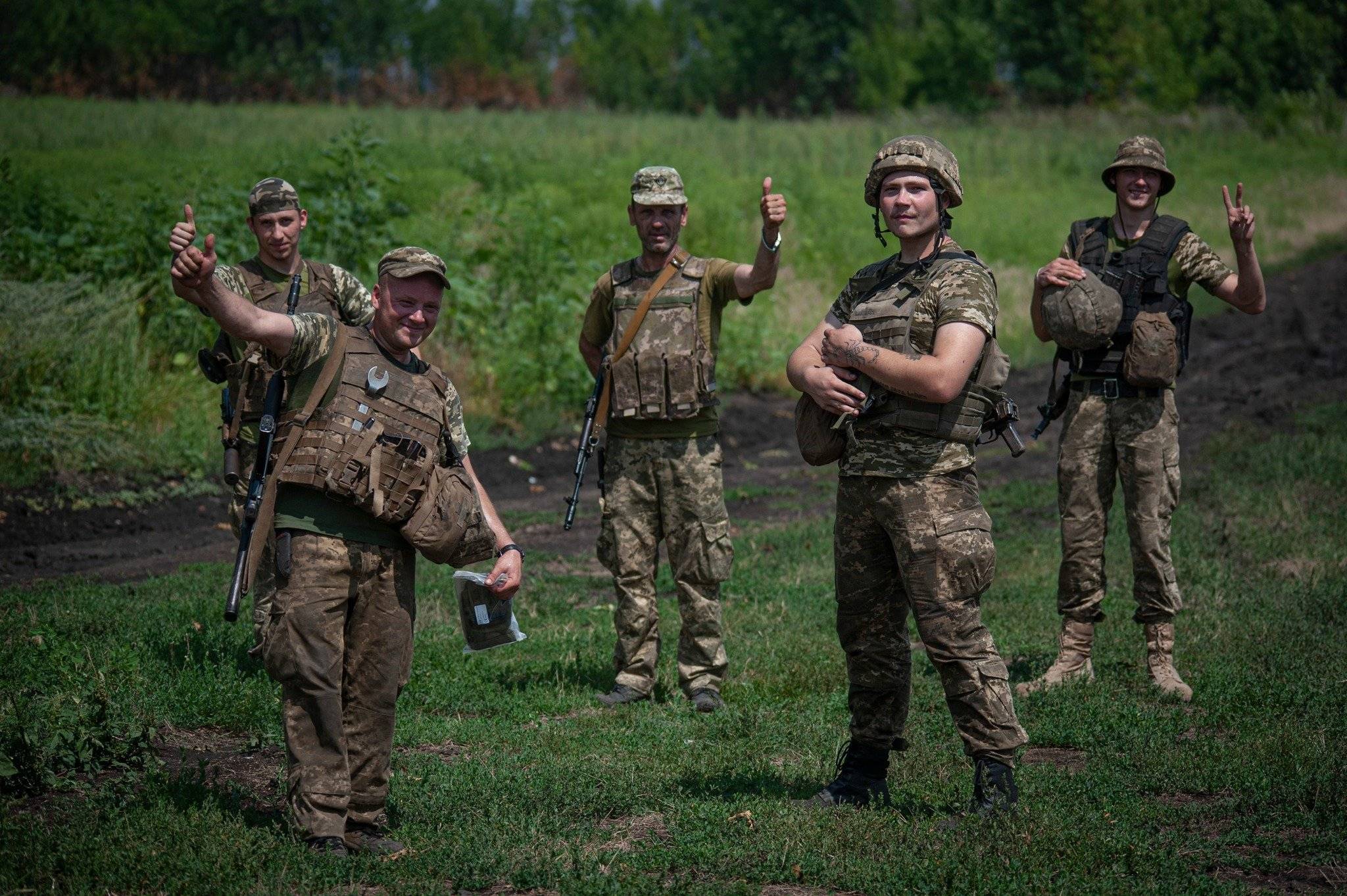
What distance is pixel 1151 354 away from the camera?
7125mm

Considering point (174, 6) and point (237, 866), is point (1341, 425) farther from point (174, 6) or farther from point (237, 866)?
point (174, 6)

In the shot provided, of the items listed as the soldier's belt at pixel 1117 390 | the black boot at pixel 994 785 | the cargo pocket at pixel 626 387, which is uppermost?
the soldier's belt at pixel 1117 390

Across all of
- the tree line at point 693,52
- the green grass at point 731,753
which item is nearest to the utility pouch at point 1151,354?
the green grass at point 731,753

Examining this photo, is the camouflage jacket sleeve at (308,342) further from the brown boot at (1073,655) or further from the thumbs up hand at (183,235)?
the brown boot at (1073,655)

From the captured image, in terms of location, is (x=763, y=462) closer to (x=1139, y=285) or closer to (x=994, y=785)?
(x=1139, y=285)

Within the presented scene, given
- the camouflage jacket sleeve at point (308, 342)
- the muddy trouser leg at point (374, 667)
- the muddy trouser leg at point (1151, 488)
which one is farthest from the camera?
the muddy trouser leg at point (1151, 488)

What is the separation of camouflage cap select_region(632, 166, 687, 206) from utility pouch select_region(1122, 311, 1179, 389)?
244 cm

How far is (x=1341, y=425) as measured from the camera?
46.0 ft

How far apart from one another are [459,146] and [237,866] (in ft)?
70.2

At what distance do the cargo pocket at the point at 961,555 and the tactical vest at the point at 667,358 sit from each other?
2.35 m

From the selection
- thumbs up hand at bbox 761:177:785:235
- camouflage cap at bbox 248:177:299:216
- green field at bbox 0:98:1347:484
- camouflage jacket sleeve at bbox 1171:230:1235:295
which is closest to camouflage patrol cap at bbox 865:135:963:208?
thumbs up hand at bbox 761:177:785:235

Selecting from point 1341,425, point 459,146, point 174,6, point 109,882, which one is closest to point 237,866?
point 109,882

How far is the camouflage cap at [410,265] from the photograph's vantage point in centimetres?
494

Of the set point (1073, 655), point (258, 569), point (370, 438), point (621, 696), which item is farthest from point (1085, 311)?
point (258, 569)
